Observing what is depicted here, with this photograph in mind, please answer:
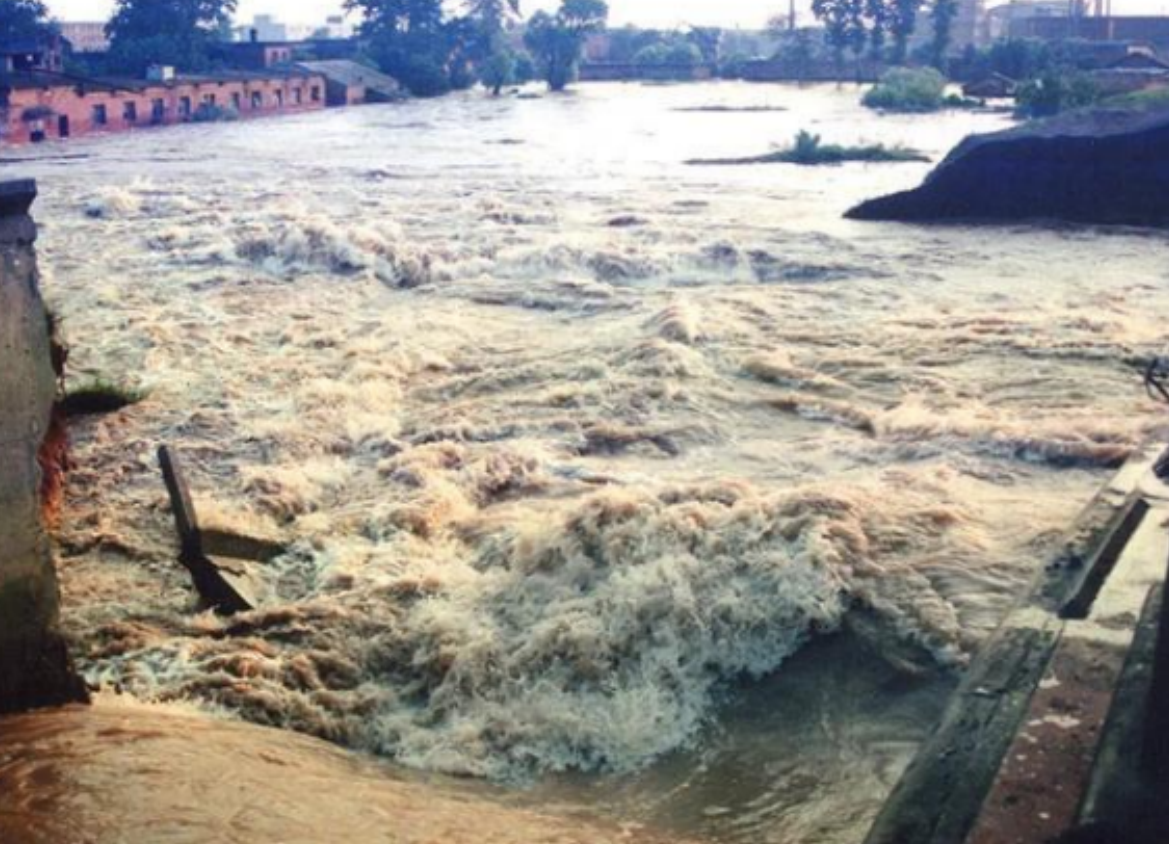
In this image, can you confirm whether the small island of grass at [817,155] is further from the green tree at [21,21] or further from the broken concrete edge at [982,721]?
the green tree at [21,21]

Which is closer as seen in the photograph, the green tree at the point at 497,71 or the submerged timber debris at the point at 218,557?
the submerged timber debris at the point at 218,557

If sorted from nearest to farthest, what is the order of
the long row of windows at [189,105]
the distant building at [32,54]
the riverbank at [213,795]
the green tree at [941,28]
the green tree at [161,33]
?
the riverbank at [213,795], the distant building at [32,54], the long row of windows at [189,105], the green tree at [161,33], the green tree at [941,28]

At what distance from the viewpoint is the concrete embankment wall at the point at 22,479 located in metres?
5.35

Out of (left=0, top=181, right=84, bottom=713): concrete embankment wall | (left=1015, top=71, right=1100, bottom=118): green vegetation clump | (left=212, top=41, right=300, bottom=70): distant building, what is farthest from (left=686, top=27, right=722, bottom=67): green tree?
(left=0, top=181, right=84, bottom=713): concrete embankment wall

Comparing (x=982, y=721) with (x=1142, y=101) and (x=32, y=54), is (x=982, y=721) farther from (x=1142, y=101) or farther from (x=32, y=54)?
(x=32, y=54)

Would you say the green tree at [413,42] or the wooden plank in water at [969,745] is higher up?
the green tree at [413,42]

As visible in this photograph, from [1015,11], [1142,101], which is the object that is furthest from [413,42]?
[1142,101]

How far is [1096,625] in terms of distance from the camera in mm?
5684

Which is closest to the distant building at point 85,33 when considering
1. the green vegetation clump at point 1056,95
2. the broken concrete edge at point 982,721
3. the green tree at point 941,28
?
the green tree at point 941,28

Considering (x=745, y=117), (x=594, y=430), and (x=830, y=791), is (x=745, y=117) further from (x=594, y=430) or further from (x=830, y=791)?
(x=830, y=791)

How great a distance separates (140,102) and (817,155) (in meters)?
23.0

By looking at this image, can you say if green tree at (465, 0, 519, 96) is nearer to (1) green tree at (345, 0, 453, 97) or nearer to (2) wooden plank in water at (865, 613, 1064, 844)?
(1) green tree at (345, 0, 453, 97)

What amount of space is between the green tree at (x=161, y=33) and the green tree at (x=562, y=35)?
16.8 meters

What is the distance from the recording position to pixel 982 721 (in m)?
5.04
